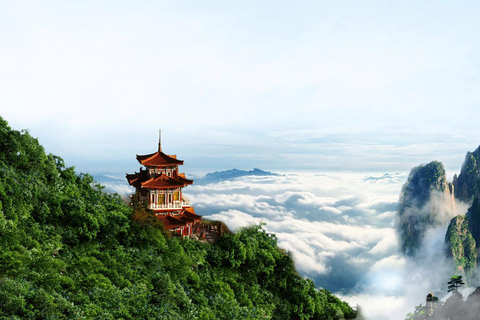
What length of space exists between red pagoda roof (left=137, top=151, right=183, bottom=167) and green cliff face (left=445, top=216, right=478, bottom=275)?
70301 mm

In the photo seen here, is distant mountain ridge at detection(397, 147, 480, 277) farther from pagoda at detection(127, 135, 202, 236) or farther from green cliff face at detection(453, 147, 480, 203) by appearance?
pagoda at detection(127, 135, 202, 236)

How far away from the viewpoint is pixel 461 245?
76500mm

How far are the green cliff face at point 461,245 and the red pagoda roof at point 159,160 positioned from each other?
70.3 metres

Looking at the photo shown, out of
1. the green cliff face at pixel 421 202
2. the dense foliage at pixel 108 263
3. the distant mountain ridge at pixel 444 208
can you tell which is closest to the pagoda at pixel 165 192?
the dense foliage at pixel 108 263

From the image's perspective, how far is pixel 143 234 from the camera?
15.5 meters

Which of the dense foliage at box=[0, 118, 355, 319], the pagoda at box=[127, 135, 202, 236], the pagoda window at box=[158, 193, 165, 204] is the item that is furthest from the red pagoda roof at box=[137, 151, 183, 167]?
the dense foliage at box=[0, 118, 355, 319]

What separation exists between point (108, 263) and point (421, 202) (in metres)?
86.0

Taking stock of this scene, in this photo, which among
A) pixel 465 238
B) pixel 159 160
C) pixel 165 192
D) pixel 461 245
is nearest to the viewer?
pixel 165 192

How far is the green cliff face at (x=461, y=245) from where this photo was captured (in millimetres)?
76000

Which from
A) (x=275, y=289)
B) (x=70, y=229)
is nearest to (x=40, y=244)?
(x=70, y=229)

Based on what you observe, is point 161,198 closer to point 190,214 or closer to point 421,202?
point 190,214

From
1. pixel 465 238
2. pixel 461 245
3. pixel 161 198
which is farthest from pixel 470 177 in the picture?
pixel 161 198

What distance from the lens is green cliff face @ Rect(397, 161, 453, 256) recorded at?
281 ft

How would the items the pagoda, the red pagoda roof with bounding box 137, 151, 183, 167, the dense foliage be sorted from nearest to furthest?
the dense foliage < the pagoda < the red pagoda roof with bounding box 137, 151, 183, 167
